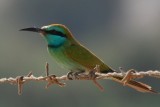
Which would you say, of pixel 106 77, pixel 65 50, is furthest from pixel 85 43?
pixel 106 77

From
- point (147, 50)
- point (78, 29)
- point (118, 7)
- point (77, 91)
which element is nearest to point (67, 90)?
point (77, 91)

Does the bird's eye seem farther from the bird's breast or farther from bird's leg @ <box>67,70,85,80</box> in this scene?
bird's leg @ <box>67,70,85,80</box>

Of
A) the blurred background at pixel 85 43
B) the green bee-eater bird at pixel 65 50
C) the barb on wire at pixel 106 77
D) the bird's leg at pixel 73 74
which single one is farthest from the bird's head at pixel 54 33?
the blurred background at pixel 85 43

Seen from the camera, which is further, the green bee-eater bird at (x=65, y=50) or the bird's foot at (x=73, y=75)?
the green bee-eater bird at (x=65, y=50)

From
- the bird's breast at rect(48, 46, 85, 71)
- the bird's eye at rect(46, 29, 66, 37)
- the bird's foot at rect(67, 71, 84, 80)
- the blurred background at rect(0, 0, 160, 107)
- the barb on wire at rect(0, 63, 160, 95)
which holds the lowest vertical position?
the barb on wire at rect(0, 63, 160, 95)

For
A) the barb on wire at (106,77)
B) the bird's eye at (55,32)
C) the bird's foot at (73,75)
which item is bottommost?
the barb on wire at (106,77)

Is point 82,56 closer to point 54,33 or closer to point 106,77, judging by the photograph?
point 54,33

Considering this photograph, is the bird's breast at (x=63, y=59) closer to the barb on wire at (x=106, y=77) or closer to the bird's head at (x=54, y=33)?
the bird's head at (x=54, y=33)

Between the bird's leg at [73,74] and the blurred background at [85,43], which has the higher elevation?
the blurred background at [85,43]

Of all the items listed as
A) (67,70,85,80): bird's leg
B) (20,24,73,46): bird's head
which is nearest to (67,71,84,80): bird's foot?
(67,70,85,80): bird's leg
